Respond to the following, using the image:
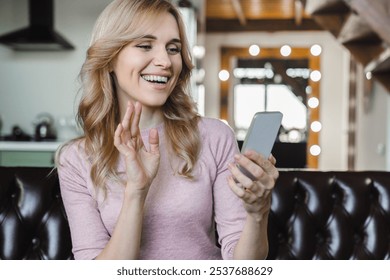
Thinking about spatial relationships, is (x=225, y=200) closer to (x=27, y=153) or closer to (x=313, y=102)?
(x=27, y=153)

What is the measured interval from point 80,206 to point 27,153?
7.69 ft

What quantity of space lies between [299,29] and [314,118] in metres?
1.12

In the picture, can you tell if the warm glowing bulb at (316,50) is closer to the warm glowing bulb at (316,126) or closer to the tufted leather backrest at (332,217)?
the warm glowing bulb at (316,126)

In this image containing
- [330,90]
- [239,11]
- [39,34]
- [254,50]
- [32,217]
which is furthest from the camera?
[254,50]

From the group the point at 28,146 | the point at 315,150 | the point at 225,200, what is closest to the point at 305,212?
the point at 225,200

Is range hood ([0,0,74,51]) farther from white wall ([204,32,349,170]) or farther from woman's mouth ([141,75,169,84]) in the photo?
white wall ([204,32,349,170])

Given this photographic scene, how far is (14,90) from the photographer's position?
146 inches

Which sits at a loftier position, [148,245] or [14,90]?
[14,90]

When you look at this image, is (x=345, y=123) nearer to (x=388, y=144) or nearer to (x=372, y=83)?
(x=372, y=83)

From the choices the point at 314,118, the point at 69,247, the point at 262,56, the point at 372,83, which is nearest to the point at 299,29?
the point at 262,56

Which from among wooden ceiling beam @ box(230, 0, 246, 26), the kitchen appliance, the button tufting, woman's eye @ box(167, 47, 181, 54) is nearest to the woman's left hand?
woman's eye @ box(167, 47, 181, 54)

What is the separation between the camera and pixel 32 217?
1288 millimetres
